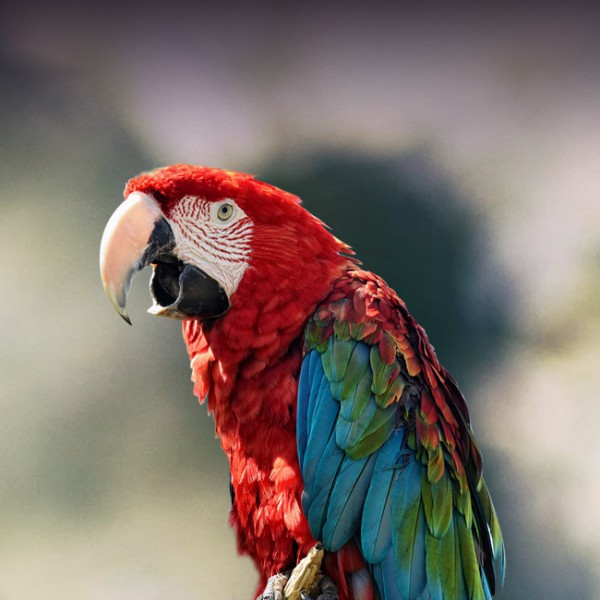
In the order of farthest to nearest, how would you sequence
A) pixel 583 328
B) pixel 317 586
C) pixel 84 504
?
pixel 84 504 → pixel 583 328 → pixel 317 586

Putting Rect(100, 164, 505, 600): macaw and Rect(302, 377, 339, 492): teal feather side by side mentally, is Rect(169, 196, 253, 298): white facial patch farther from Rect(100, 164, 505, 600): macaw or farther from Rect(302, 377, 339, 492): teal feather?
Rect(302, 377, 339, 492): teal feather

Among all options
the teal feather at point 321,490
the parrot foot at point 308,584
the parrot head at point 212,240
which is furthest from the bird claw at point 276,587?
the parrot head at point 212,240

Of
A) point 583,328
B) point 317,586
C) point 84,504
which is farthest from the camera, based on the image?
point 84,504

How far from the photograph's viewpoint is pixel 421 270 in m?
1.76

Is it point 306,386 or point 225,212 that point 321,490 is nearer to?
point 306,386

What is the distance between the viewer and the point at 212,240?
1104 mm

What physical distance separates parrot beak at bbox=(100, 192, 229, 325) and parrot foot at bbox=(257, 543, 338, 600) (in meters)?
0.37

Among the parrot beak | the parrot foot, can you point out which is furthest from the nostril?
the parrot foot

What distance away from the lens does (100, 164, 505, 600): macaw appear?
1.06 metres

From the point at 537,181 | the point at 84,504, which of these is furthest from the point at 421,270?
the point at 84,504

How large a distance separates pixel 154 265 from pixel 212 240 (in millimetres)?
108

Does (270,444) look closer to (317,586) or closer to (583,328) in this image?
(317,586)

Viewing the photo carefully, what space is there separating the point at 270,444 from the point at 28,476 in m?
0.98

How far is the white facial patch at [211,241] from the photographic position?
110cm
